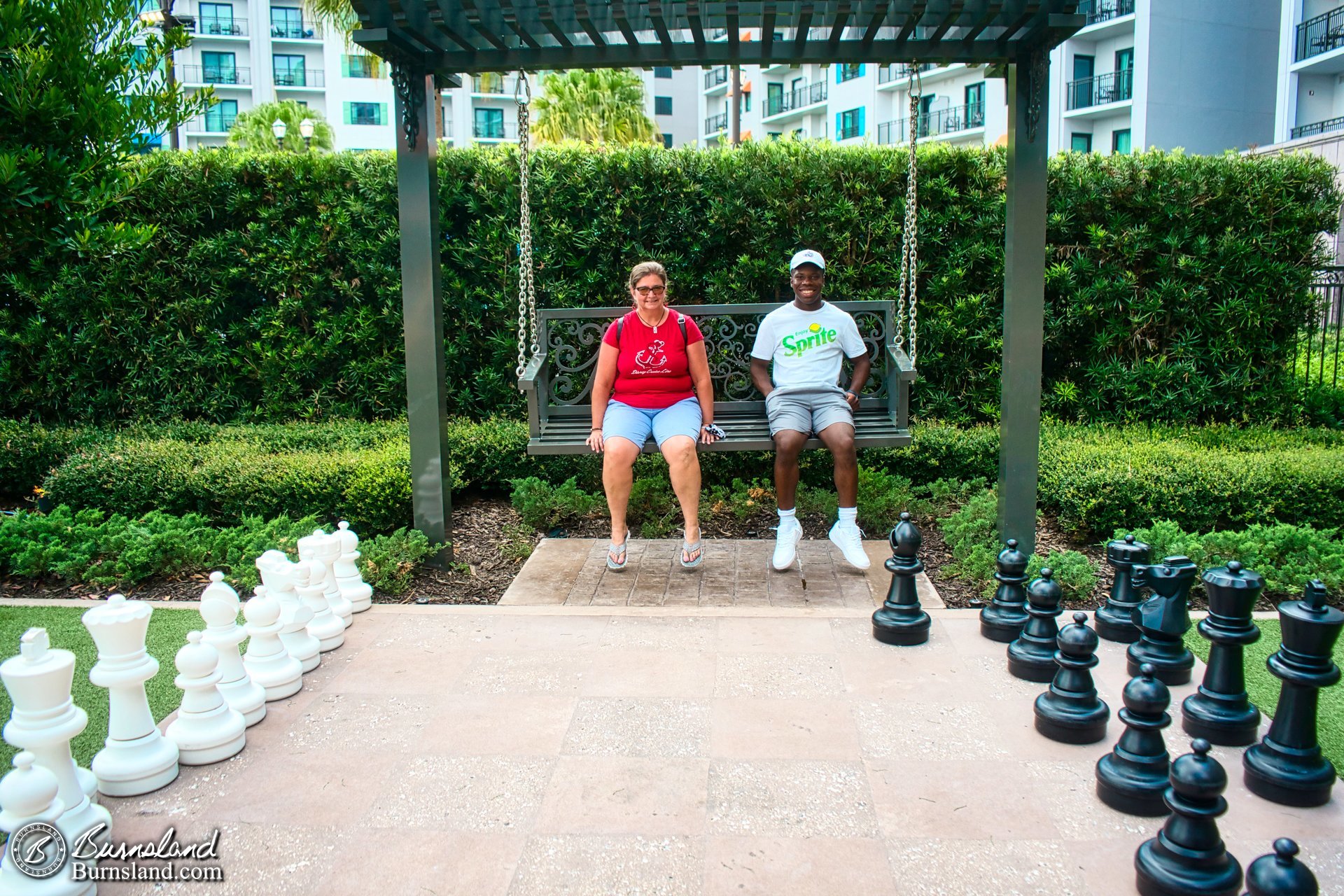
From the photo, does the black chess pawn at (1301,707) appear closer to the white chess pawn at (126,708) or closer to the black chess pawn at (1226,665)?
the black chess pawn at (1226,665)

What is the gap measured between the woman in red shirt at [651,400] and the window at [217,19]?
50.3 meters

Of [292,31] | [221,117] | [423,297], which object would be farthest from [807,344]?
[221,117]

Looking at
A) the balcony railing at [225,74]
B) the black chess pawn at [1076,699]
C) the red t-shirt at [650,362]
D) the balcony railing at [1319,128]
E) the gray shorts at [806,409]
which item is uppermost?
the balcony railing at [225,74]

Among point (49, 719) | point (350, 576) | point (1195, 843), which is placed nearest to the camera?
point (1195, 843)

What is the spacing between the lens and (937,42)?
15.0 ft

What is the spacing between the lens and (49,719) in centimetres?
226

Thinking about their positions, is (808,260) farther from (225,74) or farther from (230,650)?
(225,74)

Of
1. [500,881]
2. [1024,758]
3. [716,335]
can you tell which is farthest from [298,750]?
[716,335]

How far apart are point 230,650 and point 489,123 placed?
48.6 m

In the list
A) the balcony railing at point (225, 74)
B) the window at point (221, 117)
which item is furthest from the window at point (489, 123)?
the window at point (221, 117)

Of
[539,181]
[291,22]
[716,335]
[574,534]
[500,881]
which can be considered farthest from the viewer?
[291,22]

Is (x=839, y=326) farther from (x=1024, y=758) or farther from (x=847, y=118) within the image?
(x=847, y=118)

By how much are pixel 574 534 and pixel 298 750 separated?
287 centimetres

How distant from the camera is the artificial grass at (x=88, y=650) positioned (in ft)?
9.77
